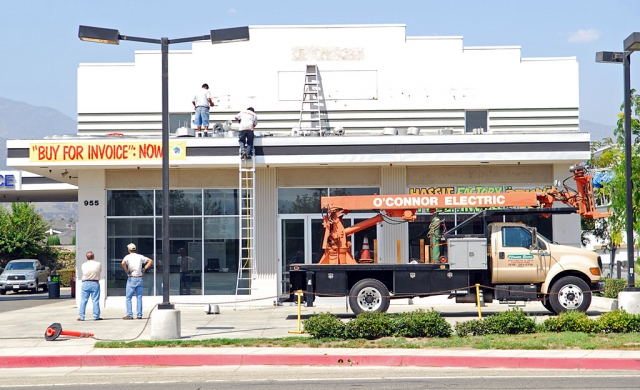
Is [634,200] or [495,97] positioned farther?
[495,97]

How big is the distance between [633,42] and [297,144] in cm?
970

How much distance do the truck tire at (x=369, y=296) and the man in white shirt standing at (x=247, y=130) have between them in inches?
236

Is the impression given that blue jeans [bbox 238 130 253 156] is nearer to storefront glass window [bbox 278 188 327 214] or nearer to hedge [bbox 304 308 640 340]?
storefront glass window [bbox 278 188 327 214]

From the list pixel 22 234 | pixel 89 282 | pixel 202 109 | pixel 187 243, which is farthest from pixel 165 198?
pixel 22 234

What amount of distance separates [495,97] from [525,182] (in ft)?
12.0

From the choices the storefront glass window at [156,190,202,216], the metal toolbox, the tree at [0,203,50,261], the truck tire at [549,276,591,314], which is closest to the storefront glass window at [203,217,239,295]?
the storefront glass window at [156,190,202,216]

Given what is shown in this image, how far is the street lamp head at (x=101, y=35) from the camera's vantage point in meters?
16.2

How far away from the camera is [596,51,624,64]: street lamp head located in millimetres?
19312

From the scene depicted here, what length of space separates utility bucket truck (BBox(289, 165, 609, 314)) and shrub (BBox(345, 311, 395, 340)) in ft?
11.2

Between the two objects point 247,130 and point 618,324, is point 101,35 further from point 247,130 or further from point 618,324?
point 618,324

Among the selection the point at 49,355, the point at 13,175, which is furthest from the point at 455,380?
the point at 13,175

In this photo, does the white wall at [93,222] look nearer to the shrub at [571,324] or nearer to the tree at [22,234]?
the shrub at [571,324]

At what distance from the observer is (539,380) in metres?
11.7

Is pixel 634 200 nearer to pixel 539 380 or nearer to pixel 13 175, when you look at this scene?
pixel 539 380
